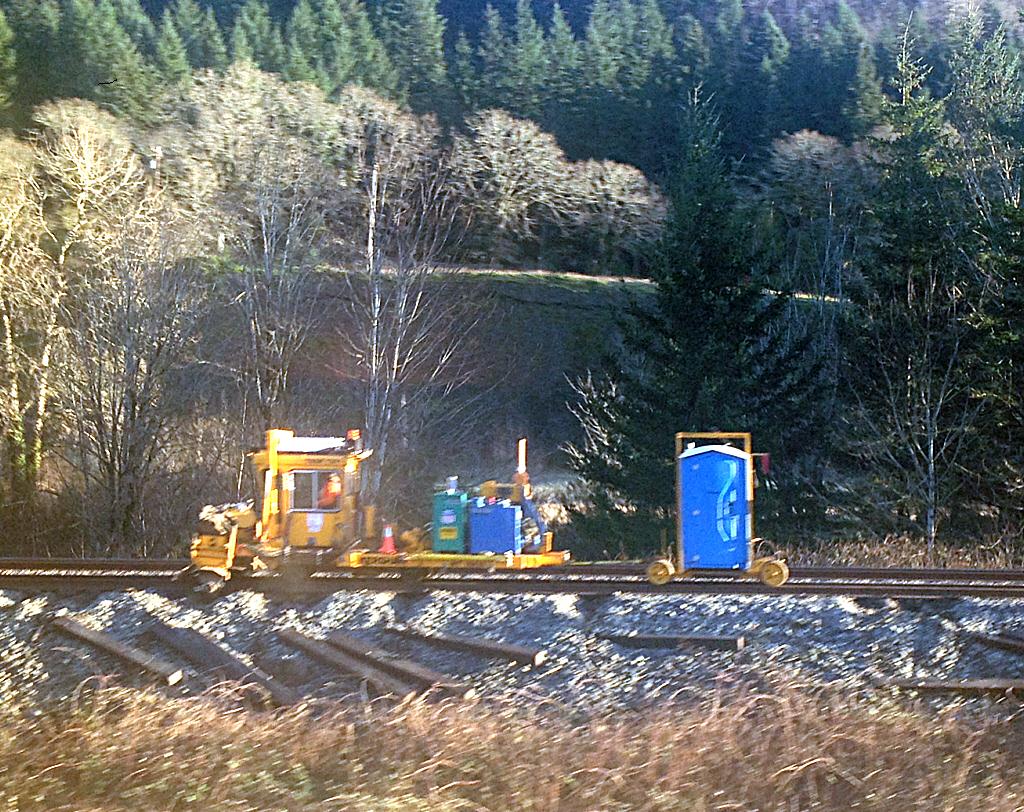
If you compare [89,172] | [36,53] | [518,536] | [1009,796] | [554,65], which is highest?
[554,65]

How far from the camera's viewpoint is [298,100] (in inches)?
1216

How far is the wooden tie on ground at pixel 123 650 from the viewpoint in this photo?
367 inches

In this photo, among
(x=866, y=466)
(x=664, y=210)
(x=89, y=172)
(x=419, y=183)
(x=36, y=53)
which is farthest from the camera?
(x=664, y=210)

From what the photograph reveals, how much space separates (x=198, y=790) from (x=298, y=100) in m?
27.5

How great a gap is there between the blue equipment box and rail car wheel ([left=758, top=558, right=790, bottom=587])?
9.43 ft

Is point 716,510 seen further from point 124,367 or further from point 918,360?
point 124,367

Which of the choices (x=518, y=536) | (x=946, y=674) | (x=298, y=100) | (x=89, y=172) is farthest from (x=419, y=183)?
(x=946, y=674)

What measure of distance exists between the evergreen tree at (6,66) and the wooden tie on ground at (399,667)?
26.6 m

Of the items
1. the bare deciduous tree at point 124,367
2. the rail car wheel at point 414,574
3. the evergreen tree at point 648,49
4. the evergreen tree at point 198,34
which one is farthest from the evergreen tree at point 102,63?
the rail car wheel at point 414,574

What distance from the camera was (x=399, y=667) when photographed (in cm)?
927

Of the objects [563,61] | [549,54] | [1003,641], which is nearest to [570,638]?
[1003,641]

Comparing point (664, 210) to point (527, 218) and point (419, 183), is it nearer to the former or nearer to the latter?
point (527, 218)

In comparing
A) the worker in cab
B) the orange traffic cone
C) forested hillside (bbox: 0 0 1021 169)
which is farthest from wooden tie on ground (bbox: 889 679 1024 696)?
forested hillside (bbox: 0 0 1021 169)

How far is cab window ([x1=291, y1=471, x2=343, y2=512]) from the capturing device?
1291cm
